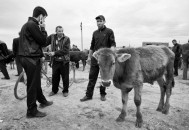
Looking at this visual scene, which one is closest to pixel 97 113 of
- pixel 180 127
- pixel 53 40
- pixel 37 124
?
pixel 37 124

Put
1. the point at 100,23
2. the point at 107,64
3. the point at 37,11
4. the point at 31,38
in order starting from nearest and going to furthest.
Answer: the point at 107,64 < the point at 31,38 < the point at 37,11 < the point at 100,23

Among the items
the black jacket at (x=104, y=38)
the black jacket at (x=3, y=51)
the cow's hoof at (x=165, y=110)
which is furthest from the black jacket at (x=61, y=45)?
the black jacket at (x=3, y=51)

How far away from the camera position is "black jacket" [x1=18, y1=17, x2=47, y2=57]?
3.87 meters

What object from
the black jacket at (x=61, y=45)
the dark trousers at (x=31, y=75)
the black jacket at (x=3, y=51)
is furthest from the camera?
the black jacket at (x=3, y=51)

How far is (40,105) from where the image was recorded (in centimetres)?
499

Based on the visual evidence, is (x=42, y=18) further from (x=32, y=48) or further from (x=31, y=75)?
(x=31, y=75)

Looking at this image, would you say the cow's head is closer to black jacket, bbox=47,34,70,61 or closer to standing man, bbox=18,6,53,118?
standing man, bbox=18,6,53,118

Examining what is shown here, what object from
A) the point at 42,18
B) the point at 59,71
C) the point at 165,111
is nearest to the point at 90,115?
the point at 165,111

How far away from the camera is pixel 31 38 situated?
13.0 feet

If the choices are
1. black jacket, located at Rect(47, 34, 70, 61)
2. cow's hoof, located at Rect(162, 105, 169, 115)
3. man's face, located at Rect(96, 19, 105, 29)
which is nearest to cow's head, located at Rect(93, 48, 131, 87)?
man's face, located at Rect(96, 19, 105, 29)

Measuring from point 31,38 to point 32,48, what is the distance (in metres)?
0.23

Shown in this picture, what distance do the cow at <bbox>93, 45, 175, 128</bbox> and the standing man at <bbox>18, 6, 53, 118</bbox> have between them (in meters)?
1.40

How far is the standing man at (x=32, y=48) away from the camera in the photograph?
3912 millimetres

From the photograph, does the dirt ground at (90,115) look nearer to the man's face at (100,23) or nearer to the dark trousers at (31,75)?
the dark trousers at (31,75)
